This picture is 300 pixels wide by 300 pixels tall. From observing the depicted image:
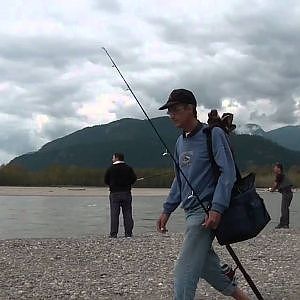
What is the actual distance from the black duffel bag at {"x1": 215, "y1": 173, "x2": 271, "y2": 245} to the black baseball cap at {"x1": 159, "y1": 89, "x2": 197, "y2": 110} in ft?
2.46

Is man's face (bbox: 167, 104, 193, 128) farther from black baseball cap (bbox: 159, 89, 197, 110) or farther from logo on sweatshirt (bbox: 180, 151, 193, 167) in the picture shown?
logo on sweatshirt (bbox: 180, 151, 193, 167)

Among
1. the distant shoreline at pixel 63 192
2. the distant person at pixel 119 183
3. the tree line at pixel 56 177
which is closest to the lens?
the distant person at pixel 119 183

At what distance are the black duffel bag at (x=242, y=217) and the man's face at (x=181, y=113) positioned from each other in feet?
2.08

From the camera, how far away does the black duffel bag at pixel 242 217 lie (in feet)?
16.5

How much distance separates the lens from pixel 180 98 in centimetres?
515

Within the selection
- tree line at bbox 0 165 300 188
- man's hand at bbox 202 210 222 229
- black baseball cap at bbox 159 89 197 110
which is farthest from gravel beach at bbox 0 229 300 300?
tree line at bbox 0 165 300 188

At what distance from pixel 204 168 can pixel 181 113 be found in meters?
0.46

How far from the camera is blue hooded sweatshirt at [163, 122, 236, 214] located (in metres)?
4.94

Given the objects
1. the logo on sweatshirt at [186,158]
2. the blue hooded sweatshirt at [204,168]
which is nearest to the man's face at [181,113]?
the blue hooded sweatshirt at [204,168]

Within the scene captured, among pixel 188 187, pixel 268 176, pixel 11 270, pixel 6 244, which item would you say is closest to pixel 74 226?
pixel 6 244

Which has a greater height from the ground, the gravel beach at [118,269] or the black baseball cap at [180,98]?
the black baseball cap at [180,98]

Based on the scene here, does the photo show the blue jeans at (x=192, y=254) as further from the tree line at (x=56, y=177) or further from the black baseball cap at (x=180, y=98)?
the tree line at (x=56, y=177)

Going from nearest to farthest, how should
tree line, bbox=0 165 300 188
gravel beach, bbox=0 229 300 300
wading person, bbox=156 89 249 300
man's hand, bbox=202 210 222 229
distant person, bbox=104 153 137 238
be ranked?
man's hand, bbox=202 210 222 229 → wading person, bbox=156 89 249 300 → gravel beach, bbox=0 229 300 300 → distant person, bbox=104 153 137 238 → tree line, bbox=0 165 300 188

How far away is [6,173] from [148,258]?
87.9 meters
